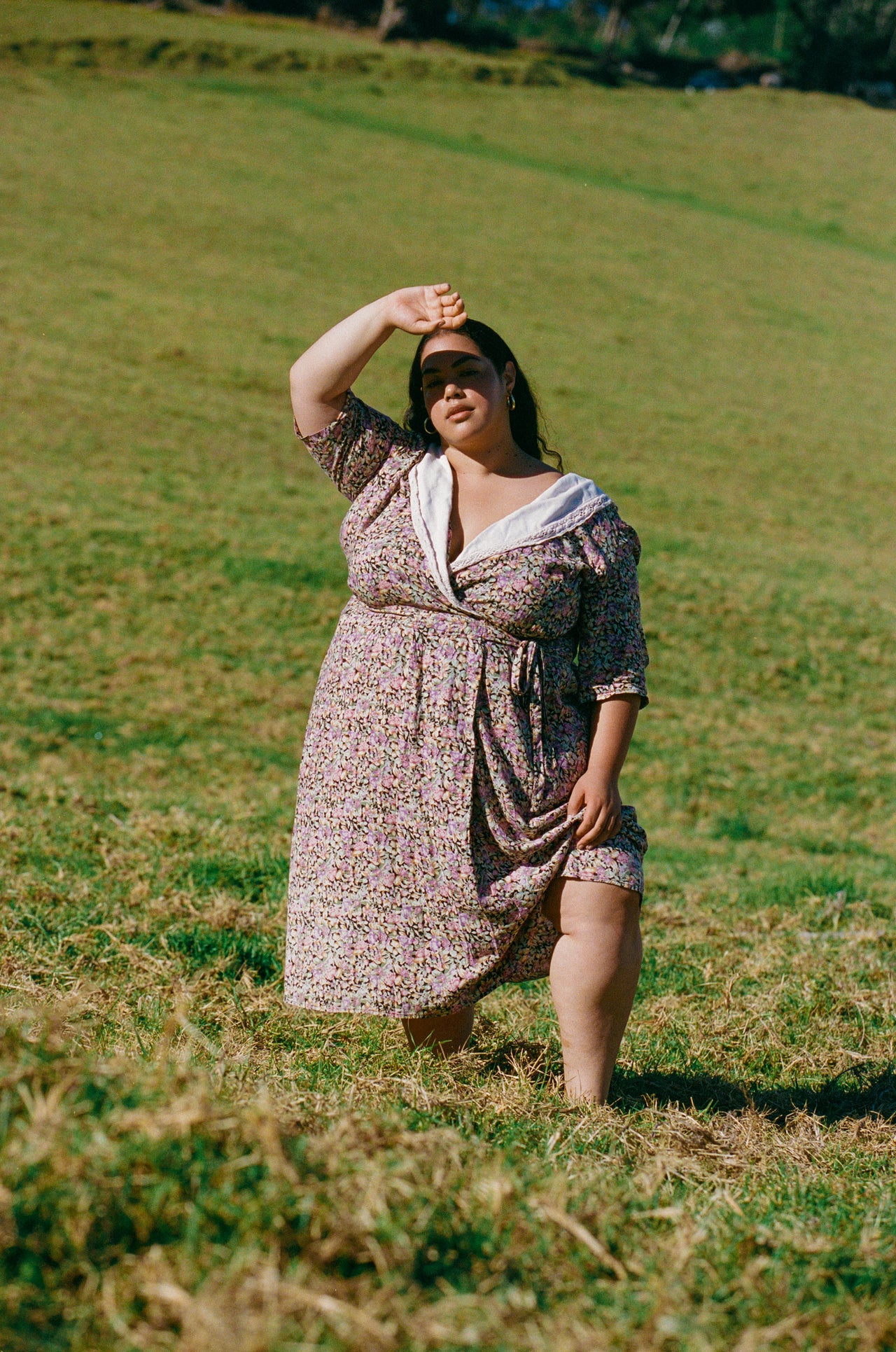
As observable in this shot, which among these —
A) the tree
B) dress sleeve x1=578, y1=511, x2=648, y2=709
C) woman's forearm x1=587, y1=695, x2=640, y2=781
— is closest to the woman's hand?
dress sleeve x1=578, y1=511, x2=648, y2=709

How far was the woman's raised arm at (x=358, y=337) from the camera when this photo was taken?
3164mm

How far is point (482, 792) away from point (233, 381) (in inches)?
551

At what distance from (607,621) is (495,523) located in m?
0.36

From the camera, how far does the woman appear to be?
3119mm

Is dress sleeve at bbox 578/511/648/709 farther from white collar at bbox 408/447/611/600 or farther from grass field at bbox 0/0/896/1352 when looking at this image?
grass field at bbox 0/0/896/1352

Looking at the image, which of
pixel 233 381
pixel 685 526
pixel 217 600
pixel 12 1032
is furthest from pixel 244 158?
pixel 12 1032

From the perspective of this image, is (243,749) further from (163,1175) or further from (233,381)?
(233,381)

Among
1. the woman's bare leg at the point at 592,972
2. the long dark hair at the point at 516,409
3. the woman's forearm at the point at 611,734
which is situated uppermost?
the long dark hair at the point at 516,409

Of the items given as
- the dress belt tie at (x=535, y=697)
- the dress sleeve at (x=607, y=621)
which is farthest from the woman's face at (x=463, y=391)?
the dress belt tie at (x=535, y=697)

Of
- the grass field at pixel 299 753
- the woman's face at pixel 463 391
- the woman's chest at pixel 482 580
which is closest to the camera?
the grass field at pixel 299 753

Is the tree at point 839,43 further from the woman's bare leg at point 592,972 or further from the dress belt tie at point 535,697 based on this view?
the woman's bare leg at point 592,972

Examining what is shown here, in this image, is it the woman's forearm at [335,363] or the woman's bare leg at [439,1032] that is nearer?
the woman's forearm at [335,363]

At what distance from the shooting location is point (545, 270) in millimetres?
23359

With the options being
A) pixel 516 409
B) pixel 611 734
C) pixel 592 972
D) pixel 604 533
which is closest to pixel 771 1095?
pixel 592 972
